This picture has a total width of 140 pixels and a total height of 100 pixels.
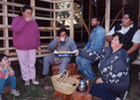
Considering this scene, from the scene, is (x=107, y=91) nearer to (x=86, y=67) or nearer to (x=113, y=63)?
(x=113, y=63)

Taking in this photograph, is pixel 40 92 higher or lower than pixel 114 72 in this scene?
lower

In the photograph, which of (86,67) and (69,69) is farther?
(69,69)

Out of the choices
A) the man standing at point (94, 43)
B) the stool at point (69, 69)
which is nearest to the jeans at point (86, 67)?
the man standing at point (94, 43)

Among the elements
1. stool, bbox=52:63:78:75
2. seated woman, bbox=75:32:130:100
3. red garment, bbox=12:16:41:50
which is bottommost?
stool, bbox=52:63:78:75

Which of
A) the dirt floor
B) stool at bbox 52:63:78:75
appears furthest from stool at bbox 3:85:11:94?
stool at bbox 52:63:78:75

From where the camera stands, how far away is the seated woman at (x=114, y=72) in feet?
7.94

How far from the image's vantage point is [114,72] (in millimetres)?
2412

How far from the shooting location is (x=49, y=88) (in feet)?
12.3

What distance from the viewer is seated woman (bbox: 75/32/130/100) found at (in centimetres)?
242

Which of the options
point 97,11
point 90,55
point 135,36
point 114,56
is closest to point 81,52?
point 90,55

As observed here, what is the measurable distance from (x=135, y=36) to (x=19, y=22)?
252 centimetres

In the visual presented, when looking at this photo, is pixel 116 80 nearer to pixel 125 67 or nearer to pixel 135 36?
pixel 125 67

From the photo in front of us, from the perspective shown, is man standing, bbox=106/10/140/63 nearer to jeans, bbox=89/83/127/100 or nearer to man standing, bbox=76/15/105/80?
man standing, bbox=76/15/105/80

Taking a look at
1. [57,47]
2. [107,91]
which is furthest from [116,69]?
[57,47]
